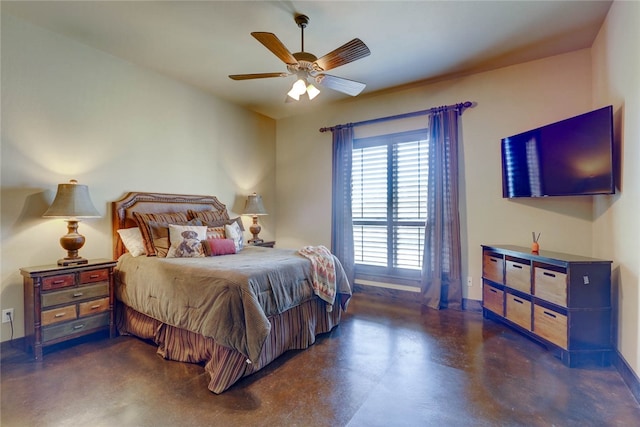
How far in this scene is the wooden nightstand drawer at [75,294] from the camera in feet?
8.43

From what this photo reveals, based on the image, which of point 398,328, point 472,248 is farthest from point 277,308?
point 472,248

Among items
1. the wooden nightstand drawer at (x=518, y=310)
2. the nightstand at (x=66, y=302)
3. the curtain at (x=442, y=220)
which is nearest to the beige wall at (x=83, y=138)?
the nightstand at (x=66, y=302)

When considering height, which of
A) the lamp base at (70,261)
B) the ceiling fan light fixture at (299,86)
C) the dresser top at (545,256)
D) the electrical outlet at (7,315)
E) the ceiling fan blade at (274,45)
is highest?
the ceiling fan blade at (274,45)

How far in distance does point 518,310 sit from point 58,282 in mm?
4302

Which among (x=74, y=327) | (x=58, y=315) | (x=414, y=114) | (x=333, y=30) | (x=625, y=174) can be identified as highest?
(x=333, y=30)

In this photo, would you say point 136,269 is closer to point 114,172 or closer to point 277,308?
point 114,172

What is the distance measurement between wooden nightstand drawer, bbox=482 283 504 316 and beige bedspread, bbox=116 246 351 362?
5.77 ft

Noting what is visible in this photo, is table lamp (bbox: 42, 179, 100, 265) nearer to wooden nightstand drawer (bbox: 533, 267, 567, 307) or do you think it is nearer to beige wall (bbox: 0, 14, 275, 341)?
beige wall (bbox: 0, 14, 275, 341)

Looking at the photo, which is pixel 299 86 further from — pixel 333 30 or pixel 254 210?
pixel 254 210

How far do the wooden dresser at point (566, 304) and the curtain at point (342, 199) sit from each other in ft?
7.43

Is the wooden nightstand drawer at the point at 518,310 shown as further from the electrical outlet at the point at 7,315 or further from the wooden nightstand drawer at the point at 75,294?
the electrical outlet at the point at 7,315

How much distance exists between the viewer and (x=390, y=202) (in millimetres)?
4371

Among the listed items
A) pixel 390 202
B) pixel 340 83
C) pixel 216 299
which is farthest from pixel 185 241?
pixel 390 202

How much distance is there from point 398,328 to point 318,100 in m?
3.45
